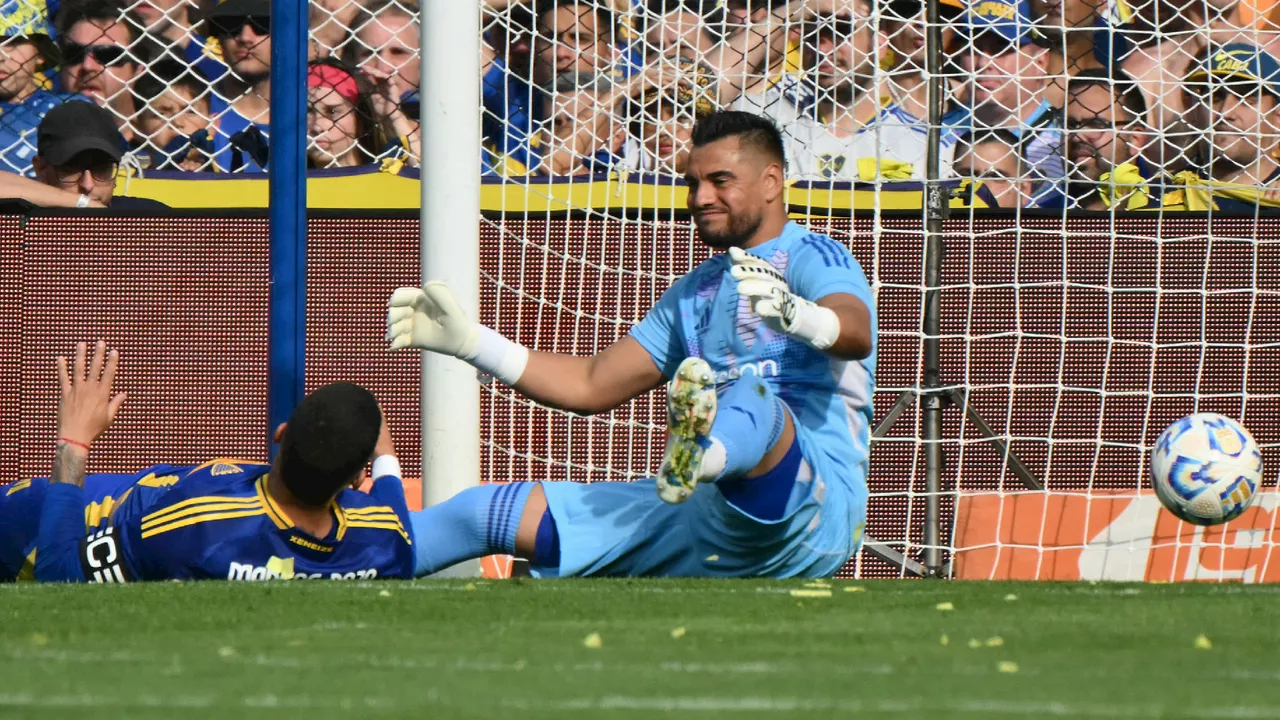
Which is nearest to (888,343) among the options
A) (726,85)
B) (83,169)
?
(726,85)

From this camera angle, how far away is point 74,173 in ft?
22.5

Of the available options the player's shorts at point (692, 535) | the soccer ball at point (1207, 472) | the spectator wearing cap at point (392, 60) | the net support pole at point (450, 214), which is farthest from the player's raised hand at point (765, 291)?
the spectator wearing cap at point (392, 60)

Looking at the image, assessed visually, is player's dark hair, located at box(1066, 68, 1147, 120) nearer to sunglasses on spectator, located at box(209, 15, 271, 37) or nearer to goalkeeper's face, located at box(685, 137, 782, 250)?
goalkeeper's face, located at box(685, 137, 782, 250)

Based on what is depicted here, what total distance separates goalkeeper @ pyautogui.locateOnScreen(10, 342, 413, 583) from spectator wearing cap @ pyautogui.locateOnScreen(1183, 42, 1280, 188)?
13.2 feet

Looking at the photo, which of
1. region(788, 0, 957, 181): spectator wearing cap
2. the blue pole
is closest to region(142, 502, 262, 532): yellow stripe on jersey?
the blue pole

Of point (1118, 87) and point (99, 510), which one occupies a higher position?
point (1118, 87)

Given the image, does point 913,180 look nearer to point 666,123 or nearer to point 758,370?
point 666,123

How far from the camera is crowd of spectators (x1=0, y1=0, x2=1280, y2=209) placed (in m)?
6.25

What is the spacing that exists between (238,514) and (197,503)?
94 mm

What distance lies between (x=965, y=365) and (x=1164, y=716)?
4471 mm

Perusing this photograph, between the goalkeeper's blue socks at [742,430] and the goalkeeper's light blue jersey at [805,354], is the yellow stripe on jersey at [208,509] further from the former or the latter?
the goalkeeper's light blue jersey at [805,354]

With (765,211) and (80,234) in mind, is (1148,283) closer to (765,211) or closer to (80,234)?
(765,211)

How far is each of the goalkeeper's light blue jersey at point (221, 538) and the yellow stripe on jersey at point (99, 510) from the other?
0.02 metres

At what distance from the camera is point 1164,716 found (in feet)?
7.23
